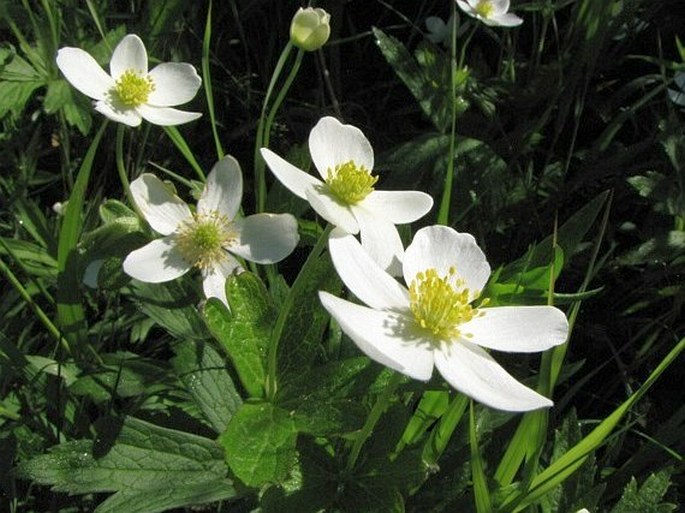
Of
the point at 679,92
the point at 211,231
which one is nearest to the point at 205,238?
the point at 211,231

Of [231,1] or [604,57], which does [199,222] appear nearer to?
[231,1]

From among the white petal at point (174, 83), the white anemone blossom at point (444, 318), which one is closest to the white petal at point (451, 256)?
the white anemone blossom at point (444, 318)

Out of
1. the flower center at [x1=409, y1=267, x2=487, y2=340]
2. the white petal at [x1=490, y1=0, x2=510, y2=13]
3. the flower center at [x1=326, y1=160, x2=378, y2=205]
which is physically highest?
the white petal at [x1=490, y1=0, x2=510, y2=13]

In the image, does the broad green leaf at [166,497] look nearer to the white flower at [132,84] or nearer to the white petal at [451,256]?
the white petal at [451,256]

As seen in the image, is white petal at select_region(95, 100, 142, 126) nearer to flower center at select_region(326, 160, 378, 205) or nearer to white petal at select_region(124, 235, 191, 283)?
white petal at select_region(124, 235, 191, 283)

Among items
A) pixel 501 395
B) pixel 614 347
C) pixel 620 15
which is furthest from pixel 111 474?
pixel 620 15

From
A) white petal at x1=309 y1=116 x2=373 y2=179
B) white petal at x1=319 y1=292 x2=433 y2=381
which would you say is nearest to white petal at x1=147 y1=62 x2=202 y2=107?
white petal at x1=309 y1=116 x2=373 y2=179
